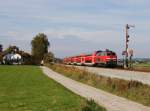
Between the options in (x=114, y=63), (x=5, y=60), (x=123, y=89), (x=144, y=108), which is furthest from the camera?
(x=5, y=60)

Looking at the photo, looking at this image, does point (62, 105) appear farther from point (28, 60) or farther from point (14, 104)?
point (28, 60)

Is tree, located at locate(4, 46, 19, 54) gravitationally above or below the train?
above

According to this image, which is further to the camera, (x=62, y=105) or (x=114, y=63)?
(x=114, y=63)

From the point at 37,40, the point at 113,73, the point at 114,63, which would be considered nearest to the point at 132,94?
the point at 113,73

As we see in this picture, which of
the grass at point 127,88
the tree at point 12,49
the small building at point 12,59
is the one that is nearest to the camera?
the grass at point 127,88

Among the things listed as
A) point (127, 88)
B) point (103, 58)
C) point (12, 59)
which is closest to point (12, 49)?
point (12, 59)

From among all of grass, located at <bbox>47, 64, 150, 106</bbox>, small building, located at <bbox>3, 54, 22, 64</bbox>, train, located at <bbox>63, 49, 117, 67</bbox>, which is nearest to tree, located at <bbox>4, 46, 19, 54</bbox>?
small building, located at <bbox>3, 54, 22, 64</bbox>

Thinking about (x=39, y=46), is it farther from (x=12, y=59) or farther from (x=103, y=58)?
(x=103, y=58)

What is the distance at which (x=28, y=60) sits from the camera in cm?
17375

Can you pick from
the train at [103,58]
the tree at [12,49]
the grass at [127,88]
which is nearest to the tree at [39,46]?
the tree at [12,49]

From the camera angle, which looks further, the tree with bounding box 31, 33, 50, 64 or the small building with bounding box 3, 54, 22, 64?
the tree with bounding box 31, 33, 50, 64

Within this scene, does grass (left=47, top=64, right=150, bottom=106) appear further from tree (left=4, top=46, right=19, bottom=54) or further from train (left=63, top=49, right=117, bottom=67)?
tree (left=4, top=46, right=19, bottom=54)

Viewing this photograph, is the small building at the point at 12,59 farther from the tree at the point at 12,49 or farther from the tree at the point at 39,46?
the tree at the point at 39,46

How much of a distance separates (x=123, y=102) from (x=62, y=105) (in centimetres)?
305
